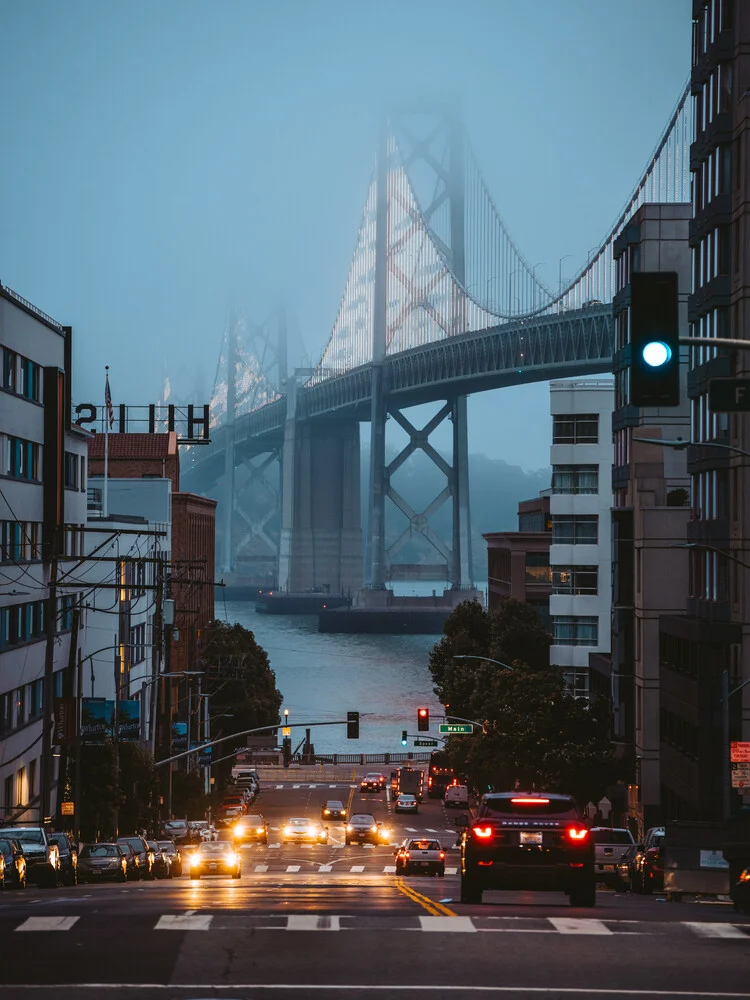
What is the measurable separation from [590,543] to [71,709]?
38.7 metres

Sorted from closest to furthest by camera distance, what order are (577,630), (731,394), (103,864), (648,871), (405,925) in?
(731,394) → (405,925) → (648,871) → (103,864) → (577,630)

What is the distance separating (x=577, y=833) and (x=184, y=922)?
21.3 feet

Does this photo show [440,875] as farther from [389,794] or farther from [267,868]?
[389,794]

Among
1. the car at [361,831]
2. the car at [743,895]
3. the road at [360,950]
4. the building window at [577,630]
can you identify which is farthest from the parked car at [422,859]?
the building window at [577,630]

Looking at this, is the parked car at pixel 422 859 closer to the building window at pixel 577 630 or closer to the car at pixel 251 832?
the car at pixel 251 832

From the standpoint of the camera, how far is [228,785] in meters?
93.4

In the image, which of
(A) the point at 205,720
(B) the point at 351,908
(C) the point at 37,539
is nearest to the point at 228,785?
(A) the point at 205,720

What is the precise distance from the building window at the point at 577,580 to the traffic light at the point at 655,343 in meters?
69.6

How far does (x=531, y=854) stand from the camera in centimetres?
1977

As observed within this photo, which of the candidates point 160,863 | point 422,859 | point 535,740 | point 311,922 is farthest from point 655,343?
point 535,740

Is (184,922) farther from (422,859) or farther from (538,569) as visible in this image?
(538,569)

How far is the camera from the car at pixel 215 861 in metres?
38.5

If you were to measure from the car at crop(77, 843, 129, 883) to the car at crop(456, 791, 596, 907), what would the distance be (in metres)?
15.6

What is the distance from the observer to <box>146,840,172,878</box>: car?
3933 centimetres
